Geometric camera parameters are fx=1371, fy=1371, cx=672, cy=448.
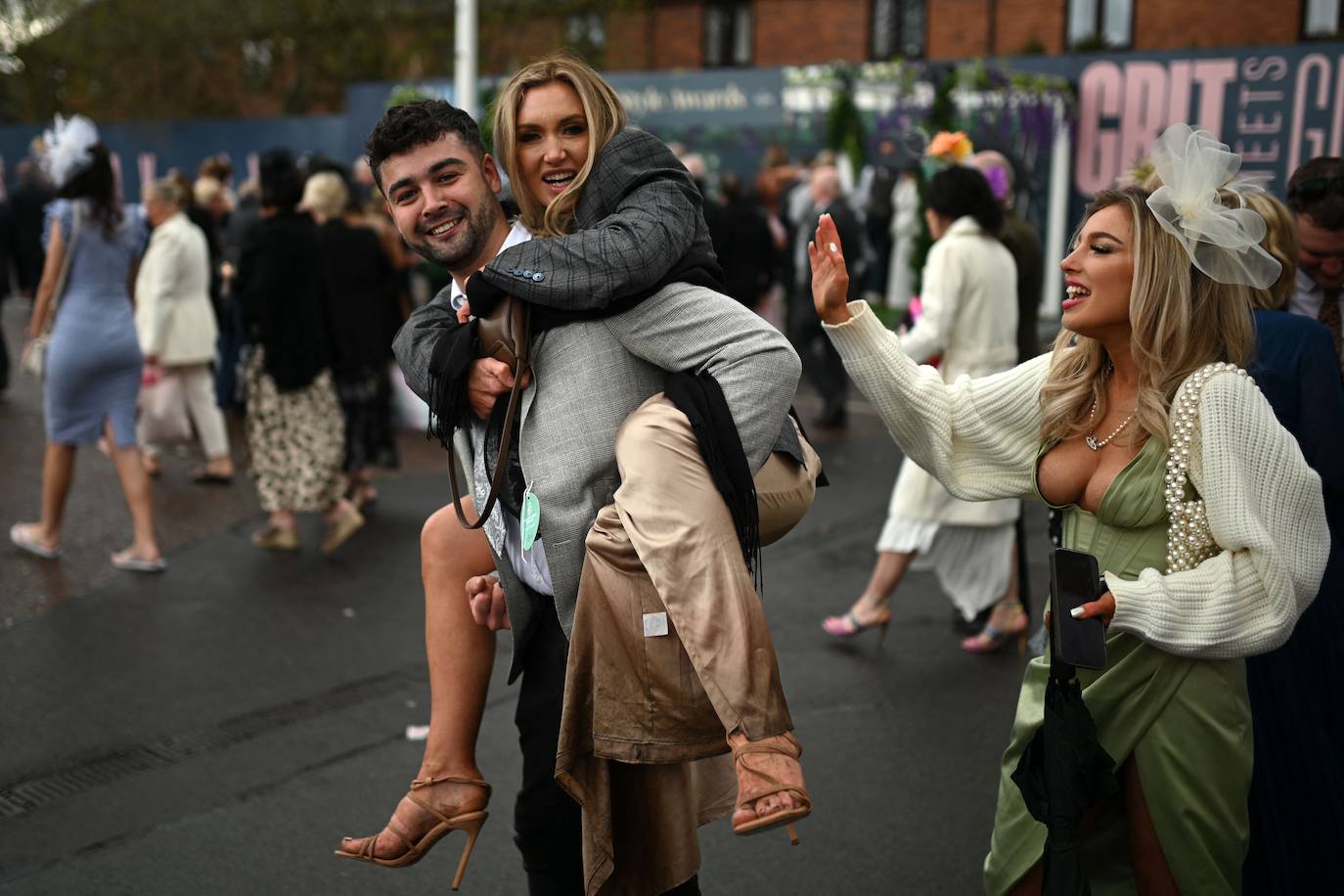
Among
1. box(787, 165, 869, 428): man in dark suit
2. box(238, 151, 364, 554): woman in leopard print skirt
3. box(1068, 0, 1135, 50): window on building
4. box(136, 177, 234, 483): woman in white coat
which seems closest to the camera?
box(238, 151, 364, 554): woman in leopard print skirt

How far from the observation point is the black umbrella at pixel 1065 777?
8.21ft

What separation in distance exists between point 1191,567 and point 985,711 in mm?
2715

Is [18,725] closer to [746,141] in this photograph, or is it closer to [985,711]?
[985,711]

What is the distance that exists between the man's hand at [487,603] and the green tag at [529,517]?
24 cm

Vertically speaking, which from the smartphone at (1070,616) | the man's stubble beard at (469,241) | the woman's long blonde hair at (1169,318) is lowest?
the smartphone at (1070,616)

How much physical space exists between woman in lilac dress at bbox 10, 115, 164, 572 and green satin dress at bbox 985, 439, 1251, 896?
5.42 metres

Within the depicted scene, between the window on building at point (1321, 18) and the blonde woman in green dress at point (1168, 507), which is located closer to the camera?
the blonde woman in green dress at point (1168, 507)

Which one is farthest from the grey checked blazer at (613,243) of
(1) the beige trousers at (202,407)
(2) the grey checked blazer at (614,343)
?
(1) the beige trousers at (202,407)

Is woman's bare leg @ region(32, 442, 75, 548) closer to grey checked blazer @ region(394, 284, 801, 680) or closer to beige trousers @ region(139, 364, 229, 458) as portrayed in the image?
beige trousers @ region(139, 364, 229, 458)

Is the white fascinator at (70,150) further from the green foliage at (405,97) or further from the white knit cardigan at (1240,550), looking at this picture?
the white knit cardigan at (1240,550)

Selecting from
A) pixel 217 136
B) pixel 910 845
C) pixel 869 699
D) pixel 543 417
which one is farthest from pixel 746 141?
pixel 543 417

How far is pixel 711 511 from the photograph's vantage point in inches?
92.8

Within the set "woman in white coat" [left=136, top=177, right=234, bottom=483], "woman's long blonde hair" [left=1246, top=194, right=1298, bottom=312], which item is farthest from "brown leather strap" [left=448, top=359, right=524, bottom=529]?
"woman in white coat" [left=136, top=177, right=234, bottom=483]

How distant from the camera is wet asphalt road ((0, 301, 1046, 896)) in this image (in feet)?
13.1
